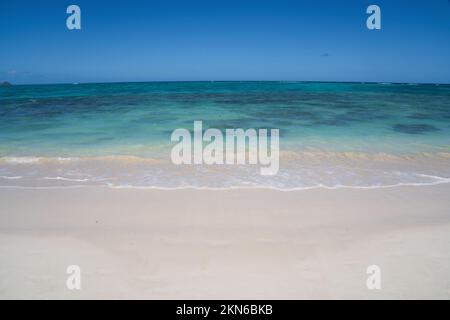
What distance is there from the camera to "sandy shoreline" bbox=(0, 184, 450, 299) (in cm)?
305

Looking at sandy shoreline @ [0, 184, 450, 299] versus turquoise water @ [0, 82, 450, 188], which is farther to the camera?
turquoise water @ [0, 82, 450, 188]

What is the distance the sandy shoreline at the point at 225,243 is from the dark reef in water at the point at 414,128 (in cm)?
720

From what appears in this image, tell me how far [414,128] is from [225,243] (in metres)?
11.6

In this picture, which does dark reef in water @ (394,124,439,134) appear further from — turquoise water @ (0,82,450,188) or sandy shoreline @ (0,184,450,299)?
sandy shoreline @ (0,184,450,299)

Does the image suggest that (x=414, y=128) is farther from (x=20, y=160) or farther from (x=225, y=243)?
(x=20, y=160)

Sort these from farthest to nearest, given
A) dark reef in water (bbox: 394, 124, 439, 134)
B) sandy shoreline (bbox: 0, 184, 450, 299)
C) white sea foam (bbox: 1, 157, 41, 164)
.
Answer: dark reef in water (bbox: 394, 124, 439, 134), white sea foam (bbox: 1, 157, 41, 164), sandy shoreline (bbox: 0, 184, 450, 299)

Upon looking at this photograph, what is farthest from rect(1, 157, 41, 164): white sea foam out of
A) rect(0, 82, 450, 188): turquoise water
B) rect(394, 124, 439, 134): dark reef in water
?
rect(394, 124, 439, 134): dark reef in water

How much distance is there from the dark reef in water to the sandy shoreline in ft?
23.6

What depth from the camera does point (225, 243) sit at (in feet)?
12.5

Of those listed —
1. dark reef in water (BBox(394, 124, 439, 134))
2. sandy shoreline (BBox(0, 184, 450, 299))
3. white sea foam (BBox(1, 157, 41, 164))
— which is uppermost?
dark reef in water (BBox(394, 124, 439, 134))

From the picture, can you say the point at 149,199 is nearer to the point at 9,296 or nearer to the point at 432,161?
the point at 9,296

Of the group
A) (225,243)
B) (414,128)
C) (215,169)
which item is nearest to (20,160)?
(215,169)

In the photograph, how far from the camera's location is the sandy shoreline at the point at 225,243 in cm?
305

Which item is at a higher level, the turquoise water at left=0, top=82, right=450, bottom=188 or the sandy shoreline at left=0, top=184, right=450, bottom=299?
the turquoise water at left=0, top=82, right=450, bottom=188
